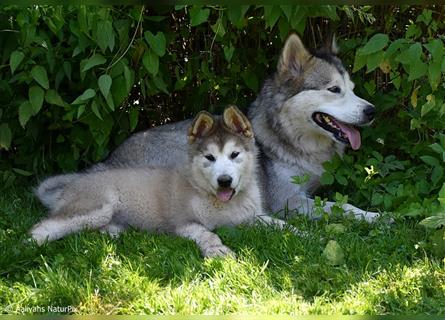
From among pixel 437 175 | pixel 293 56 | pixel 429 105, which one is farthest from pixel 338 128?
pixel 437 175

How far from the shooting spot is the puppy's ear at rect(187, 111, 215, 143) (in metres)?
4.16

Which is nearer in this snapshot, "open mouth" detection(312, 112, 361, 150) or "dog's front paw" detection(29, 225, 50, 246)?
"dog's front paw" detection(29, 225, 50, 246)

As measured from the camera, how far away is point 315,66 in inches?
190

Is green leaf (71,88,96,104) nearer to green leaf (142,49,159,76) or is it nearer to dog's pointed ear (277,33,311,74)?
green leaf (142,49,159,76)

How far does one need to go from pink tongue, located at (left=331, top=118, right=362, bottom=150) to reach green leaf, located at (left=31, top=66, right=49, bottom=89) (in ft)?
6.40

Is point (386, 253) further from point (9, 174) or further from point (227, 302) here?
point (9, 174)

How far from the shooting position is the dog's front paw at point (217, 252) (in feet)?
11.9

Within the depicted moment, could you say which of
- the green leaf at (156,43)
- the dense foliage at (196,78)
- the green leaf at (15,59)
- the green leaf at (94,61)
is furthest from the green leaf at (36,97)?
the green leaf at (156,43)

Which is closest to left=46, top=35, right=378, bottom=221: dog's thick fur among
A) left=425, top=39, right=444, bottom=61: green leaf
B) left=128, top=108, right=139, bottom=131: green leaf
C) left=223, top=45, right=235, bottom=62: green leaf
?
left=128, top=108, right=139, bottom=131: green leaf

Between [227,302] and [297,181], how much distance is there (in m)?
1.42

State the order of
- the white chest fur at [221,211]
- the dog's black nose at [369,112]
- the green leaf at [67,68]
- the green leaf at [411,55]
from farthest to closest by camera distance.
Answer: the dog's black nose at [369,112], the green leaf at [67,68], the white chest fur at [221,211], the green leaf at [411,55]

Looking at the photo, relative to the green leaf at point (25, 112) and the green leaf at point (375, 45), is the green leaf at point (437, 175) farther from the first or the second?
the green leaf at point (25, 112)

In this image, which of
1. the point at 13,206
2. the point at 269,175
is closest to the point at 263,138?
the point at 269,175

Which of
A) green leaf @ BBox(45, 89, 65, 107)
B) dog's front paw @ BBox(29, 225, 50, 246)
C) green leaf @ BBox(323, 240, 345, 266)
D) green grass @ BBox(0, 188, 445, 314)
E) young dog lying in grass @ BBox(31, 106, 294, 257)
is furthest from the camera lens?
green leaf @ BBox(45, 89, 65, 107)
